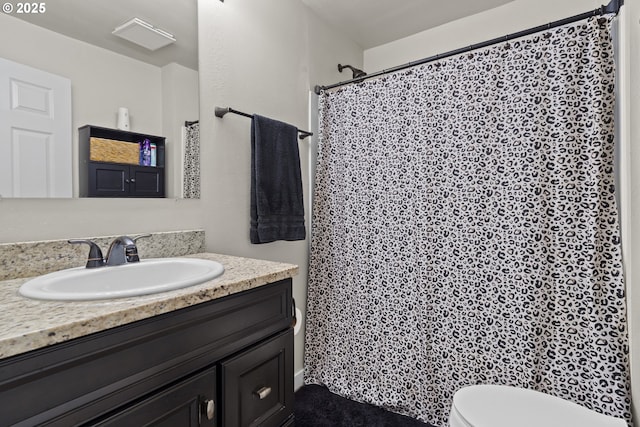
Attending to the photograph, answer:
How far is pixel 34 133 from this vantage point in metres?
1.07

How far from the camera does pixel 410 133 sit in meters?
1.85

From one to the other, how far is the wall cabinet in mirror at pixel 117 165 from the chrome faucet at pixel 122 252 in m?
0.21

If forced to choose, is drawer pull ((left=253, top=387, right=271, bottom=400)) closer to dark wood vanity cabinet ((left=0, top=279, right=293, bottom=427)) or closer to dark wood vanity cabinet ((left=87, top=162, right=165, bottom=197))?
dark wood vanity cabinet ((left=0, top=279, right=293, bottom=427))

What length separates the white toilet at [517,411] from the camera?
43.4 inches

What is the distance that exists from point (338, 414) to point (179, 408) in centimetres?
127

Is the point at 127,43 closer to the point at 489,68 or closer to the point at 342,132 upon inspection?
the point at 342,132

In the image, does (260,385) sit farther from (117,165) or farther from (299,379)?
(299,379)

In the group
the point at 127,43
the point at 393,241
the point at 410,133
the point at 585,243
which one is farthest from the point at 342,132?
the point at 585,243

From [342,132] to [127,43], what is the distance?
121 cm

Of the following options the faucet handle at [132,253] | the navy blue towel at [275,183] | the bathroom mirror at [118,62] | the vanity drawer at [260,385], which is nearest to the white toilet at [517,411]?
the vanity drawer at [260,385]

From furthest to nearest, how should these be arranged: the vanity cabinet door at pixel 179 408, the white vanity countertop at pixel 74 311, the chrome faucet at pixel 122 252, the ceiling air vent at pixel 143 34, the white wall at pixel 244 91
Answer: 1. the white wall at pixel 244 91
2. the ceiling air vent at pixel 143 34
3. the chrome faucet at pixel 122 252
4. the vanity cabinet door at pixel 179 408
5. the white vanity countertop at pixel 74 311

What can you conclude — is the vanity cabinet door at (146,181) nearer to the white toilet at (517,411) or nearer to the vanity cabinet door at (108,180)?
the vanity cabinet door at (108,180)

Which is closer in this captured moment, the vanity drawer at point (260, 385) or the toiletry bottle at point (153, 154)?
the vanity drawer at point (260, 385)

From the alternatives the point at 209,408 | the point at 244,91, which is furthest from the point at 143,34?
the point at 209,408
